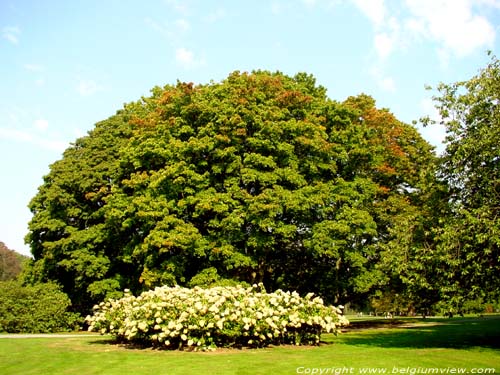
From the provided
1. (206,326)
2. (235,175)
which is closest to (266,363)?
(206,326)

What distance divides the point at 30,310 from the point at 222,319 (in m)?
16.7

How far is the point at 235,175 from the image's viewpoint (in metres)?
24.5

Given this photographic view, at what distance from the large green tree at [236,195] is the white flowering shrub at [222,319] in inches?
282

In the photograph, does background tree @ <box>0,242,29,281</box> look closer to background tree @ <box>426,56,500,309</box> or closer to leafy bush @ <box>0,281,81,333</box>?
leafy bush @ <box>0,281,81,333</box>

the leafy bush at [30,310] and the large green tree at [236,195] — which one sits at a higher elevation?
the large green tree at [236,195]

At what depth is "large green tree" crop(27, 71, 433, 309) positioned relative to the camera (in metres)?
23.3

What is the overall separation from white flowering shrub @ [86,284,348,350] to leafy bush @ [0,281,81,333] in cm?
1235

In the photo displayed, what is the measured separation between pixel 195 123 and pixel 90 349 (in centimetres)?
1438

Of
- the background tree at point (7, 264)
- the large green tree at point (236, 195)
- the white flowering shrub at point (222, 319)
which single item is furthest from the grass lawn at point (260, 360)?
the background tree at point (7, 264)

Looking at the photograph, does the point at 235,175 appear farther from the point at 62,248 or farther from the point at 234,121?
the point at 62,248

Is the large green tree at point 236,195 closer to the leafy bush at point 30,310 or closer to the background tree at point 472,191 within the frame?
the leafy bush at point 30,310

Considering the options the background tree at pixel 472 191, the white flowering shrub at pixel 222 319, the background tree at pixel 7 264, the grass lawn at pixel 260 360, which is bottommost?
the grass lawn at pixel 260 360

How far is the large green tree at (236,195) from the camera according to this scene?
2330 cm

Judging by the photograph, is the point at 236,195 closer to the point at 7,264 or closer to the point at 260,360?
the point at 260,360
